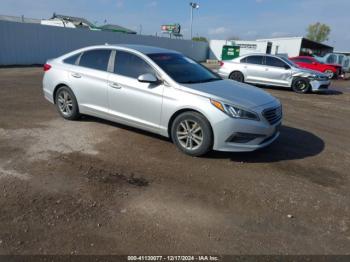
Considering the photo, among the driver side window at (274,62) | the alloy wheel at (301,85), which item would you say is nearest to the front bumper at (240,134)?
the alloy wheel at (301,85)

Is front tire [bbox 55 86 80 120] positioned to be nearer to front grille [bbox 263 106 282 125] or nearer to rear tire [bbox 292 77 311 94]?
front grille [bbox 263 106 282 125]

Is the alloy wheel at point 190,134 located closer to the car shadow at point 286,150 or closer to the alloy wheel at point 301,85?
the car shadow at point 286,150

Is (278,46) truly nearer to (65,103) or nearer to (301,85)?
(301,85)

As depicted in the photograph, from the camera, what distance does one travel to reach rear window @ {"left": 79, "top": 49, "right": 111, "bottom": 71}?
18.9ft

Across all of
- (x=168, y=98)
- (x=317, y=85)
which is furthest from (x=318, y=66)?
(x=168, y=98)

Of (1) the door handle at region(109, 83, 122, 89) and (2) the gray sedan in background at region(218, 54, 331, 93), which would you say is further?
(2) the gray sedan in background at region(218, 54, 331, 93)

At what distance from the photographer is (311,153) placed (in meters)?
5.38

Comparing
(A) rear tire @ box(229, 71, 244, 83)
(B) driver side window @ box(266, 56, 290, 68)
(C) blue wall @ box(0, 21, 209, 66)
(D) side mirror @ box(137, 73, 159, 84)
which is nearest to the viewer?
(D) side mirror @ box(137, 73, 159, 84)

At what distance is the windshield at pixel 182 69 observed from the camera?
16.9 feet

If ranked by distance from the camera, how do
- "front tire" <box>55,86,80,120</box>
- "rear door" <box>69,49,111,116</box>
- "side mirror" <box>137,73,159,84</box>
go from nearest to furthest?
"side mirror" <box>137,73,159,84</box>
"rear door" <box>69,49,111,116</box>
"front tire" <box>55,86,80,120</box>

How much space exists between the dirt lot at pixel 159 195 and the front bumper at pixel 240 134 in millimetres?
288

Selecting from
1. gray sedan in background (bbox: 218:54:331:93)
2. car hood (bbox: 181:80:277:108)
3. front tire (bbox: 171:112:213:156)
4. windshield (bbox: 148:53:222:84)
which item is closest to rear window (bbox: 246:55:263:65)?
gray sedan in background (bbox: 218:54:331:93)

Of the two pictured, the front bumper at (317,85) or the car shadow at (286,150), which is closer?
the car shadow at (286,150)

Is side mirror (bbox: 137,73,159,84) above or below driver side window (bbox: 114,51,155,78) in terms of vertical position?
below
